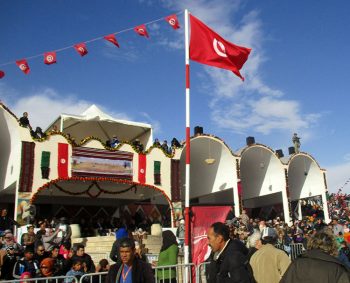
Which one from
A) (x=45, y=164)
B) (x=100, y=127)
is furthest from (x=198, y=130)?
(x=45, y=164)

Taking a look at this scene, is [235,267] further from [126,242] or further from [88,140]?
[88,140]

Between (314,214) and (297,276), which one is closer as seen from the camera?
(297,276)

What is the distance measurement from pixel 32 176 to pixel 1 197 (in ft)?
15.5

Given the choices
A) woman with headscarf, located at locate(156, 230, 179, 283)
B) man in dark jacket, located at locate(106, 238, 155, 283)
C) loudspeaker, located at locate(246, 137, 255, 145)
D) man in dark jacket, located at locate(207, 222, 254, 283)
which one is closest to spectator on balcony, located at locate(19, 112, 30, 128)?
woman with headscarf, located at locate(156, 230, 179, 283)

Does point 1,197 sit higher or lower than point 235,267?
higher

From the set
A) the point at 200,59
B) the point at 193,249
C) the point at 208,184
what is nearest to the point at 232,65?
the point at 200,59

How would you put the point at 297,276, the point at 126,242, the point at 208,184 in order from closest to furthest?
1. the point at 297,276
2. the point at 126,242
3. the point at 208,184

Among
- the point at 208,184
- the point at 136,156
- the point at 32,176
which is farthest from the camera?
the point at 208,184

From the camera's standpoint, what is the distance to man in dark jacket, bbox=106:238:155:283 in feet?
13.0

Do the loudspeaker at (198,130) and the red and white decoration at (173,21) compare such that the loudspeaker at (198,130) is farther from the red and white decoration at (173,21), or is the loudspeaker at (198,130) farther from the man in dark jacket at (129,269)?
the man in dark jacket at (129,269)

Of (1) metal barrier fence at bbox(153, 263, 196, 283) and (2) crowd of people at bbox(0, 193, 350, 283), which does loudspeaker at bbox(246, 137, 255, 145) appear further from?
(1) metal barrier fence at bbox(153, 263, 196, 283)

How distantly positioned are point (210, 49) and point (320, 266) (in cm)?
831

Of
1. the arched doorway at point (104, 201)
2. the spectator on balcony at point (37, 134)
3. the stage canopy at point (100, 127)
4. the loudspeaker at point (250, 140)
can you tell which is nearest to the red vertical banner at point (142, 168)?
the arched doorway at point (104, 201)

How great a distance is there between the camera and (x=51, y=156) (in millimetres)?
17953
